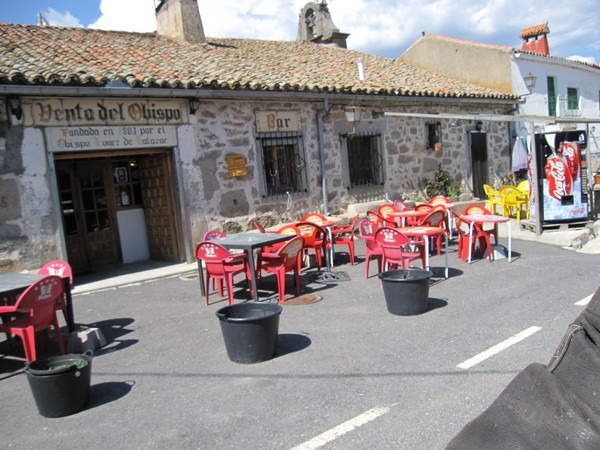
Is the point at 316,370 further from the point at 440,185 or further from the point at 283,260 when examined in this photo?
the point at 440,185

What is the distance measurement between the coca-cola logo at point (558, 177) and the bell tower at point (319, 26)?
1019 centimetres

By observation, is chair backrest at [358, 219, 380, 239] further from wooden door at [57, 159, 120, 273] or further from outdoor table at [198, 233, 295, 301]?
wooden door at [57, 159, 120, 273]

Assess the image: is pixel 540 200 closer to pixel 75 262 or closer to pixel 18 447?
pixel 75 262

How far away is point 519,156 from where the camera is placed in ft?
51.8

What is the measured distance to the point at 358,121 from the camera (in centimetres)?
1183

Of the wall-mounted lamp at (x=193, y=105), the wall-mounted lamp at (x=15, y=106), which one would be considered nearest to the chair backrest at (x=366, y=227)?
the wall-mounted lamp at (x=193, y=105)

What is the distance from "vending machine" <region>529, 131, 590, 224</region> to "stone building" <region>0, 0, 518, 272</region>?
3898 millimetres

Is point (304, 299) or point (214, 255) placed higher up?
point (214, 255)

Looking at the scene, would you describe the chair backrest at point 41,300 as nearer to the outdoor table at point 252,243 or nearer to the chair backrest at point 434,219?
the outdoor table at point 252,243

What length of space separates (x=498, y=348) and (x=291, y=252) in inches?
113

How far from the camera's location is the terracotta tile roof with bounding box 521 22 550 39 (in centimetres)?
2173

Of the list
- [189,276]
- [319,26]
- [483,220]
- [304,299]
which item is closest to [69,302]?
[304,299]

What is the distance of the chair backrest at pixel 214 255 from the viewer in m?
6.54

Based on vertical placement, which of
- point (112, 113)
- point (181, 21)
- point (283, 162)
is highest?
point (181, 21)
